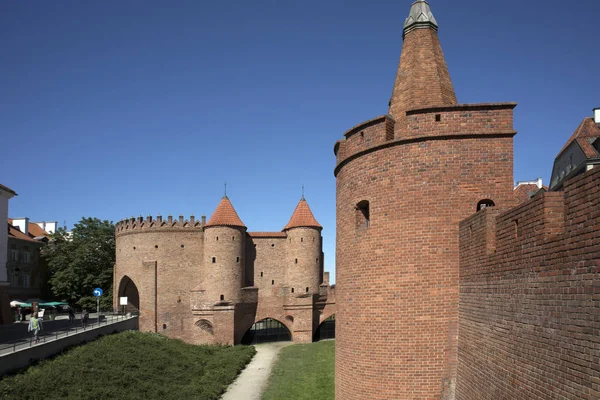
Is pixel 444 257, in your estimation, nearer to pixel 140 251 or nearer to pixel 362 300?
pixel 362 300

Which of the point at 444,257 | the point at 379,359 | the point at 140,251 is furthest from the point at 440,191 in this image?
the point at 140,251

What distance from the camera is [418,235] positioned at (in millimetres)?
9039

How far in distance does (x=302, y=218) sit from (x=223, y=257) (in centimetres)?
748

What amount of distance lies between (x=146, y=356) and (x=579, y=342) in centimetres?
2717

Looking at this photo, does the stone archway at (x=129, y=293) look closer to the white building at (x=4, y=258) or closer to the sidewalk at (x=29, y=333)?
the sidewalk at (x=29, y=333)

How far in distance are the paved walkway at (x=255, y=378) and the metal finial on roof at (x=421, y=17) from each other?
19781 mm

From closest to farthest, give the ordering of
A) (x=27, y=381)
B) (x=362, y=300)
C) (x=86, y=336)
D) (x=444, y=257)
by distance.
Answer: (x=444, y=257), (x=362, y=300), (x=27, y=381), (x=86, y=336)

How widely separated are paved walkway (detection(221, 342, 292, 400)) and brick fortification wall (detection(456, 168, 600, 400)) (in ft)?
62.9

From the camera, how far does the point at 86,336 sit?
90.8 ft

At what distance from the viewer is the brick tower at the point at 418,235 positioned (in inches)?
351

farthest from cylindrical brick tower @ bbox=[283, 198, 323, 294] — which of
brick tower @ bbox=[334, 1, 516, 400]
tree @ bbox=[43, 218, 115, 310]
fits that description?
brick tower @ bbox=[334, 1, 516, 400]

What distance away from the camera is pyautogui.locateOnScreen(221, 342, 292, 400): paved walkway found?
2545 cm

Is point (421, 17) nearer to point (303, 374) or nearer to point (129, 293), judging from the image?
point (303, 374)

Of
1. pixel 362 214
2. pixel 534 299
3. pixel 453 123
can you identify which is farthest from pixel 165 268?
pixel 534 299
